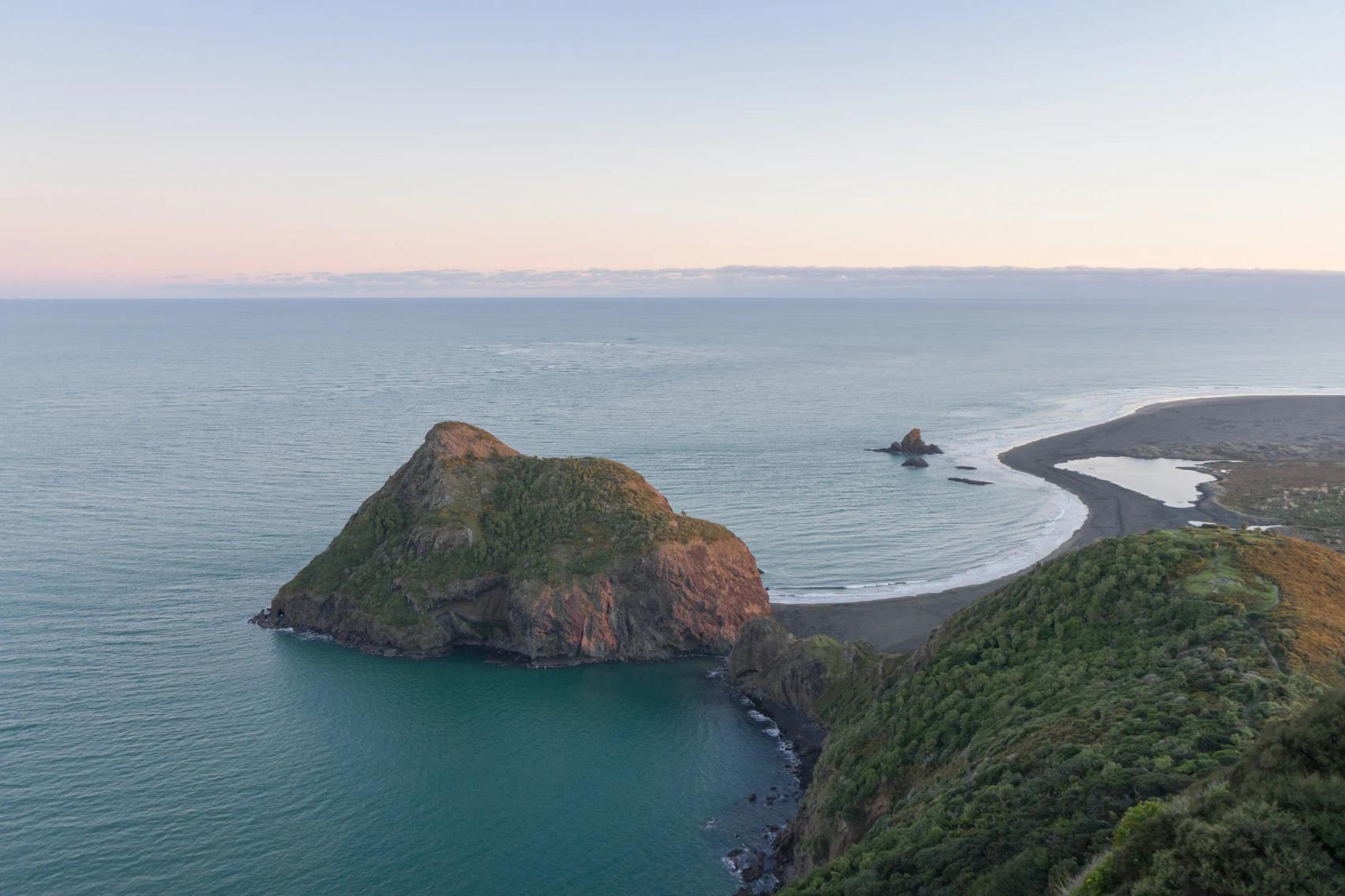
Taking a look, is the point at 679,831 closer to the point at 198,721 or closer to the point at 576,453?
the point at 198,721

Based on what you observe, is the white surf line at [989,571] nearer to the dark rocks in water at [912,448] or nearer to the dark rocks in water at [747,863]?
the dark rocks in water at [912,448]

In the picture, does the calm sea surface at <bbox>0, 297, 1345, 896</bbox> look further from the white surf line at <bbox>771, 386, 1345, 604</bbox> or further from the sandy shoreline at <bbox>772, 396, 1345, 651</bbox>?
the sandy shoreline at <bbox>772, 396, 1345, 651</bbox>

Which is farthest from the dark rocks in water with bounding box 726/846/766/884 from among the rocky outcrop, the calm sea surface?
the rocky outcrop

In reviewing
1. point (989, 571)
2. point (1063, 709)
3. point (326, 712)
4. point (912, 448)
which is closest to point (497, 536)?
point (326, 712)

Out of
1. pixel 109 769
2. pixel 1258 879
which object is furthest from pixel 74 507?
pixel 1258 879

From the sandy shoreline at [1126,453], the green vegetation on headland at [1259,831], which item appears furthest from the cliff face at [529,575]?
the green vegetation on headland at [1259,831]

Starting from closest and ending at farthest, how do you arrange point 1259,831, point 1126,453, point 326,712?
1. point 1259,831
2. point 326,712
3. point 1126,453

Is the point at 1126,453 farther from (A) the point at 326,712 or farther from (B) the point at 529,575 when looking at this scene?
(A) the point at 326,712
